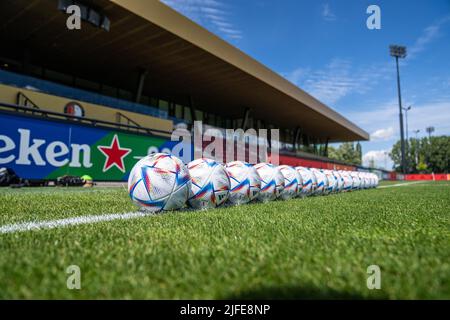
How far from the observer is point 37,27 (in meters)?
14.7

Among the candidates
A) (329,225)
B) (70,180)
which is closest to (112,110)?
(70,180)

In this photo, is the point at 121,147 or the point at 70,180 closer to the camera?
the point at 70,180

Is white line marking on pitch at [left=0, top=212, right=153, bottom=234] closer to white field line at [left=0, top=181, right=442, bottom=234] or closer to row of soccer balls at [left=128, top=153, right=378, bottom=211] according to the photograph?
white field line at [left=0, top=181, right=442, bottom=234]

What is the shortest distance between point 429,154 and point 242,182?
91.2m

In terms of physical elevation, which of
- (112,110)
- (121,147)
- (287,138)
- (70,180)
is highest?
(287,138)

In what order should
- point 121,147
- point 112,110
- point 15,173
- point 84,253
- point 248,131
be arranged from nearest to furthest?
point 84,253
point 15,173
point 121,147
point 112,110
point 248,131

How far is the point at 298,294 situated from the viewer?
123 centimetres

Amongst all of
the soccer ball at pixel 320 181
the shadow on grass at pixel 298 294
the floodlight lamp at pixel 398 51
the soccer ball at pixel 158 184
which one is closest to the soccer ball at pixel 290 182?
the soccer ball at pixel 320 181

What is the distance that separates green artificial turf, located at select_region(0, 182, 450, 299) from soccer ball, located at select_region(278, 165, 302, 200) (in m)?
3.39

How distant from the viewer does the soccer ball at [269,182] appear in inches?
218

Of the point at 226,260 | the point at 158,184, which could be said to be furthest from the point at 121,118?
the point at 226,260

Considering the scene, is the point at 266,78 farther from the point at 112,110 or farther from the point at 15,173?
the point at 15,173

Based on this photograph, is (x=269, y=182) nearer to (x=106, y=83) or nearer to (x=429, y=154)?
(x=106, y=83)
